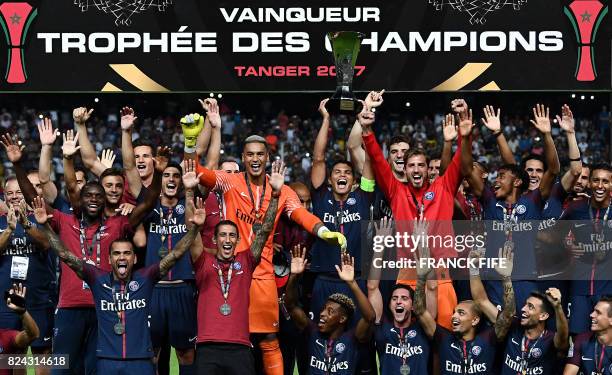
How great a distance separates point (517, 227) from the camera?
418 inches

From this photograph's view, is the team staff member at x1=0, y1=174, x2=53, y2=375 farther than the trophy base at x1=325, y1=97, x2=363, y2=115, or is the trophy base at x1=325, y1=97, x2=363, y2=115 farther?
the team staff member at x1=0, y1=174, x2=53, y2=375

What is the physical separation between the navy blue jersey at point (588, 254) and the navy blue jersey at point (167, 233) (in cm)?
341

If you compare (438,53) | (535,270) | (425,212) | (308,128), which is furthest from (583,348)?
(308,128)

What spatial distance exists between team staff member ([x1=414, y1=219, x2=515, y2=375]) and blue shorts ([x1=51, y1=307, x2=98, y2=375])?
2.77 meters

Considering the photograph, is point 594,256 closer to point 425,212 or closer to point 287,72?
point 425,212

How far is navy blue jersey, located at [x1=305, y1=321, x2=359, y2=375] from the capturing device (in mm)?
10117

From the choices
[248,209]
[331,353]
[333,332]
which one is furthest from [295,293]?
[248,209]

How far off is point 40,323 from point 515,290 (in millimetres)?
4386

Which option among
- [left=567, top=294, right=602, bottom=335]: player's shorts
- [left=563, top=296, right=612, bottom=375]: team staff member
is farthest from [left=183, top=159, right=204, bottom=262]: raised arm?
[left=567, top=294, right=602, bottom=335]: player's shorts

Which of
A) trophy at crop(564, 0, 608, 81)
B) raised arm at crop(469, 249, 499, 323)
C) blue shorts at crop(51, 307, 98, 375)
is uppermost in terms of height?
trophy at crop(564, 0, 608, 81)

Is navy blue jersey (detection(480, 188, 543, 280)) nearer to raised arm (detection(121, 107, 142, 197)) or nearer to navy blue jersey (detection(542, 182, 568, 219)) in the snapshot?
navy blue jersey (detection(542, 182, 568, 219))

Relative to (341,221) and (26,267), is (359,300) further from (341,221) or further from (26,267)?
(26,267)

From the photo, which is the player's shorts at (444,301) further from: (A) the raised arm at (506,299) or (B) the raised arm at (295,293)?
(B) the raised arm at (295,293)

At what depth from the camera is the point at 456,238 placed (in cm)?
1044
